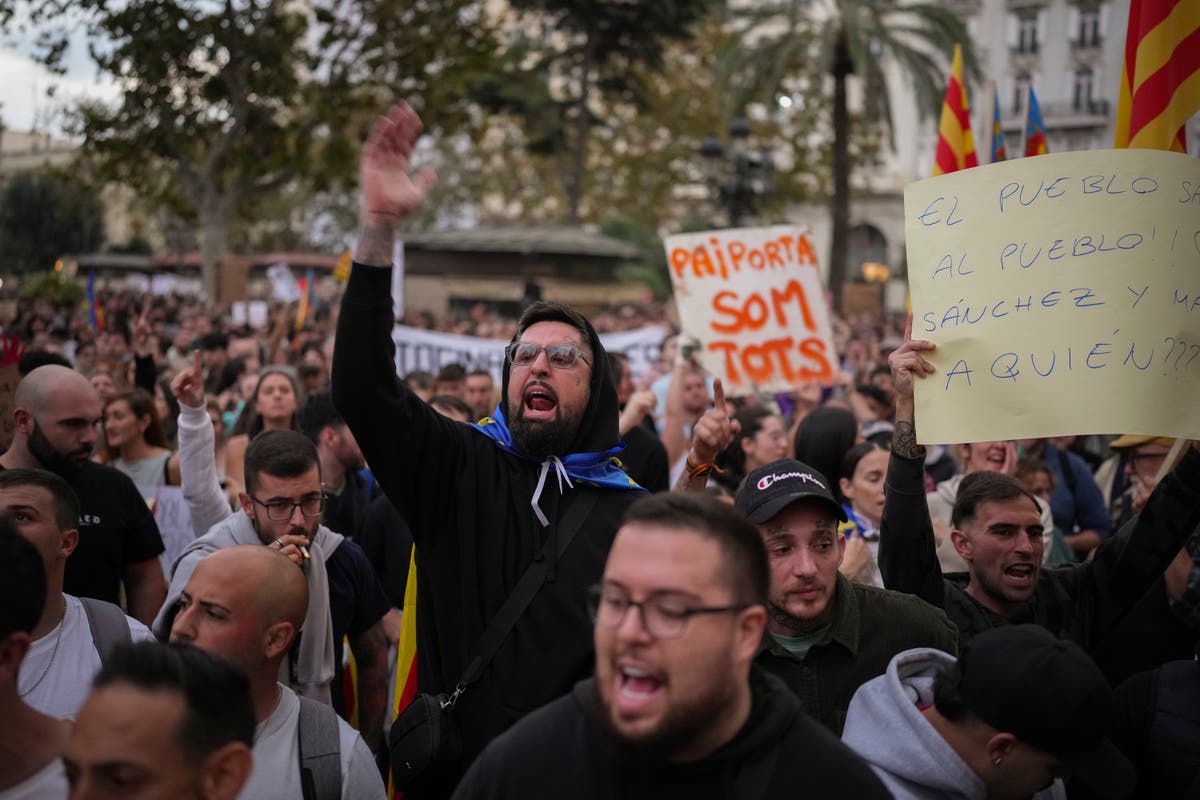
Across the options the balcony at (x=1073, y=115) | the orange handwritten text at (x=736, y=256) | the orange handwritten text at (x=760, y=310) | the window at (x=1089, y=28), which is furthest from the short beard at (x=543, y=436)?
the window at (x=1089, y=28)

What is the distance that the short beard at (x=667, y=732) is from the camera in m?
2.04

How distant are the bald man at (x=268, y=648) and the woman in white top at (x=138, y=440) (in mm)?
3077

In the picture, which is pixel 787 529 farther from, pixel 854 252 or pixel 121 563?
pixel 854 252

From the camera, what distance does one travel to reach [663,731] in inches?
80.3

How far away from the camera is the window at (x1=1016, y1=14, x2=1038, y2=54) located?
56969 mm

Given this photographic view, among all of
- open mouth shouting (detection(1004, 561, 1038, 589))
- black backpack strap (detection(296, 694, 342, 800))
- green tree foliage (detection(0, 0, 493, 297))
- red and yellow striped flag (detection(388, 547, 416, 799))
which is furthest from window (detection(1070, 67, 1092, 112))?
black backpack strap (detection(296, 694, 342, 800))

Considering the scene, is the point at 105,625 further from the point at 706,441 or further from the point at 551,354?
the point at 706,441

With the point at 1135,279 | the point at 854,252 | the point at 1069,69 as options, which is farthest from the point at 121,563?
the point at 854,252

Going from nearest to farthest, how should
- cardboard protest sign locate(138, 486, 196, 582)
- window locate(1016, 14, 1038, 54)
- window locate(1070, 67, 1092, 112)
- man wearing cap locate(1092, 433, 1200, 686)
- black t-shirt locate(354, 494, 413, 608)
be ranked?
man wearing cap locate(1092, 433, 1200, 686) < black t-shirt locate(354, 494, 413, 608) < cardboard protest sign locate(138, 486, 196, 582) < window locate(1016, 14, 1038, 54) < window locate(1070, 67, 1092, 112)

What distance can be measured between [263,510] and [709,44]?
115 feet

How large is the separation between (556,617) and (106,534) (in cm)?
221

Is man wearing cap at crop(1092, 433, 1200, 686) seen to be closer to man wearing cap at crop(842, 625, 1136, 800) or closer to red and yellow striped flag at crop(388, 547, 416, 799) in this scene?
man wearing cap at crop(842, 625, 1136, 800)

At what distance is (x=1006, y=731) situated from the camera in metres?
2.63

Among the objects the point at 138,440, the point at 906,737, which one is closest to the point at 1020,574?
the point at 906,737
